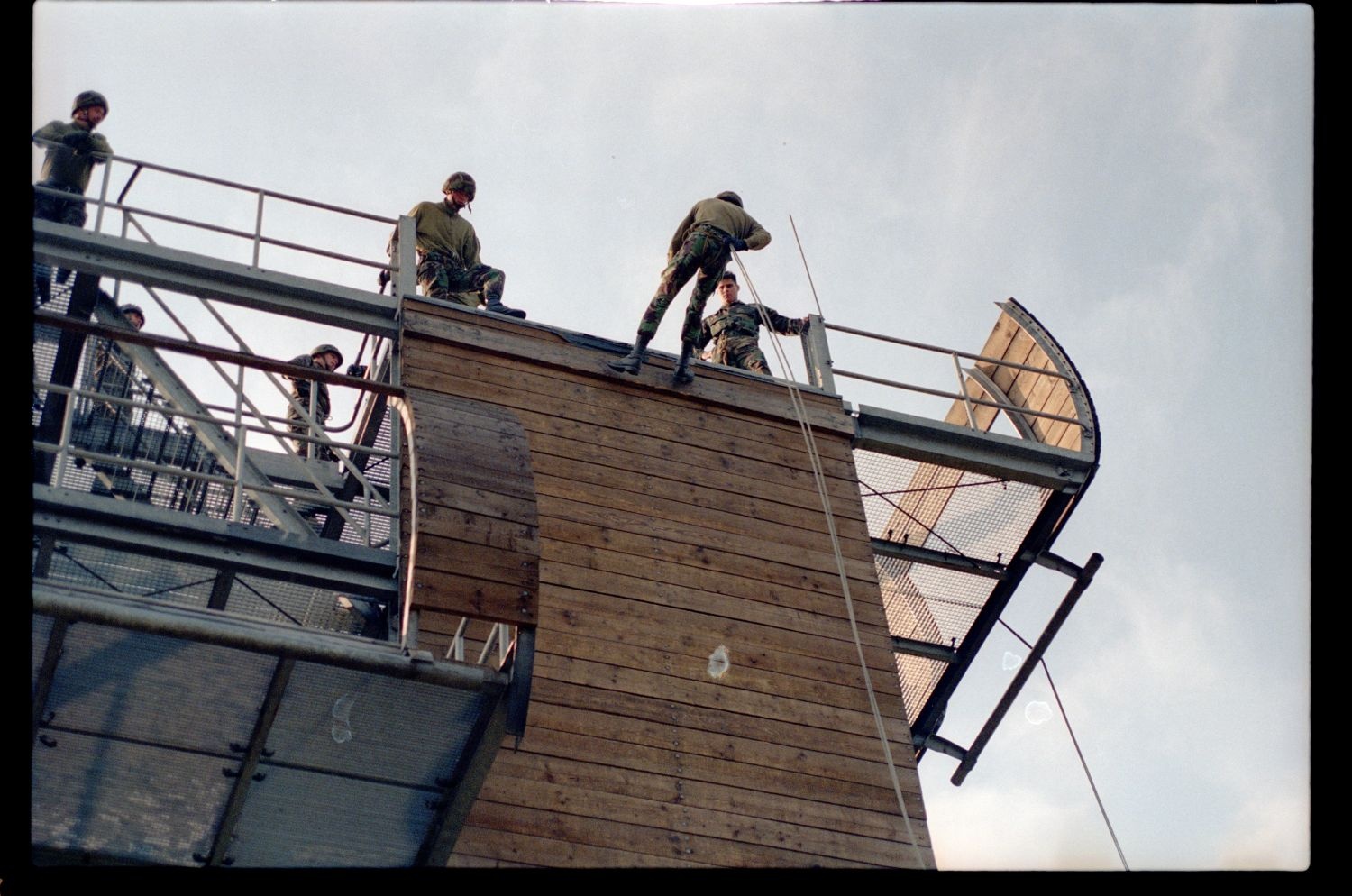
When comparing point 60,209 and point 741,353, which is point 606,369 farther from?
point 60,209

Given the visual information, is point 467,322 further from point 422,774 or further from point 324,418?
point 422,774

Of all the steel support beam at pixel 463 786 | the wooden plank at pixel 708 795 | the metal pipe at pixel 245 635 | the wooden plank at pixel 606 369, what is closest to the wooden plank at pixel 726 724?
the wooden plank at pixel 708 795

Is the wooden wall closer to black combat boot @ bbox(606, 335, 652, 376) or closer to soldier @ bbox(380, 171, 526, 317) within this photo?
black combat boot @ bbox(606, 335, 652, 376)

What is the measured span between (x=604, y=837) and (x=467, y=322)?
14.2ft

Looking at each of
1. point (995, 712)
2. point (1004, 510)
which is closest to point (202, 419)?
point (1004, 510)

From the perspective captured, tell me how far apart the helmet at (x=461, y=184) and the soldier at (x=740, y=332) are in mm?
2359

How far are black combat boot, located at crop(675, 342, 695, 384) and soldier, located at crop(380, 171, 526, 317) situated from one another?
1661 mm

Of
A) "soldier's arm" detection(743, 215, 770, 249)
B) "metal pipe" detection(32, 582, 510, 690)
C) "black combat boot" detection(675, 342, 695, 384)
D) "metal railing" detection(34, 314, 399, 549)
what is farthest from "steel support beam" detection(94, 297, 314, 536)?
"soldier's arm" detection(743, 215, 770, 249)

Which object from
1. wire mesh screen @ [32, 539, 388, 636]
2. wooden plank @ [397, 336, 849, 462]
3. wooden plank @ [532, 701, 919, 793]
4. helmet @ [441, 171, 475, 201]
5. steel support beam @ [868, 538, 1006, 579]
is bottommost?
wooden plank @ [532, 701, 919, 793]

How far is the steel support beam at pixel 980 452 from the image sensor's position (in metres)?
11.8

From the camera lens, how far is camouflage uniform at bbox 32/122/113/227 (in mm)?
11094

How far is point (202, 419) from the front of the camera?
8.45 meters

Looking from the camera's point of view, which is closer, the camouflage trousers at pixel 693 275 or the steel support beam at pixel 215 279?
the steel support beam at pixel 215 279

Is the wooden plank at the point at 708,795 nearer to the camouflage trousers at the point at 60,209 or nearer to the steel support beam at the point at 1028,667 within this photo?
the steel support beam at the point at 1028,667
